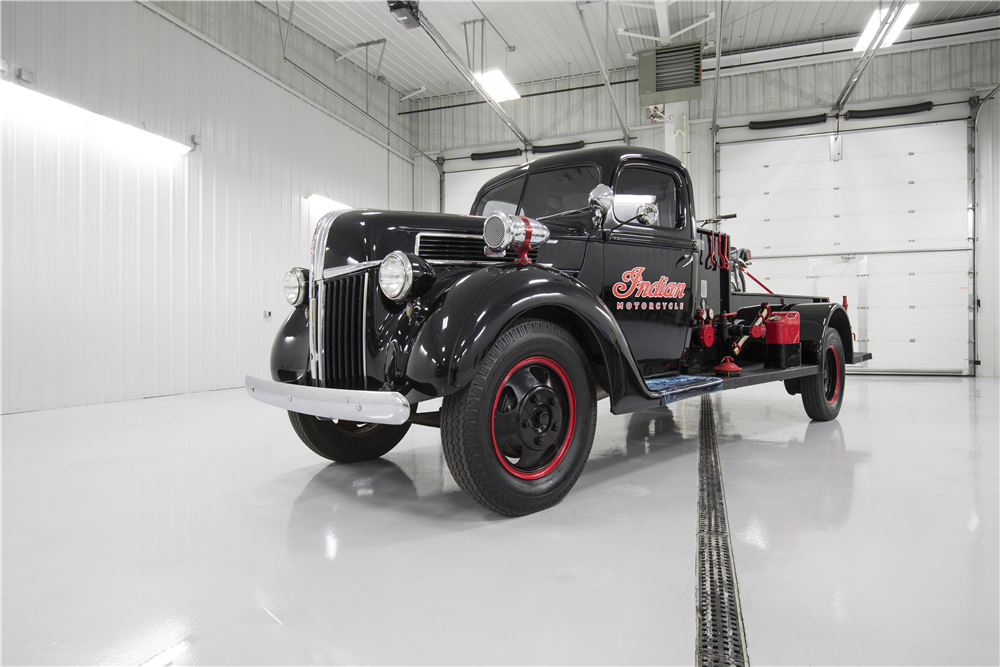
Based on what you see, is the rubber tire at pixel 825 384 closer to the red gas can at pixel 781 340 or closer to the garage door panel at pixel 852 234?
the red gas can at pixel 781 340

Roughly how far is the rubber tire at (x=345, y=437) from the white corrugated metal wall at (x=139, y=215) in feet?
13.6

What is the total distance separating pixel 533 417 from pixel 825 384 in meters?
3.49

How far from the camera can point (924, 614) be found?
1.51 meters

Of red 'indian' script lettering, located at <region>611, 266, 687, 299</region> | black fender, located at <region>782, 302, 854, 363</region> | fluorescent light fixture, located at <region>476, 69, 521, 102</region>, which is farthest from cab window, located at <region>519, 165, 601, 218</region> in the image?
fluorescent light fixture, located at <region>476, 69, 521, 102</region>

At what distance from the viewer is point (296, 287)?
2891 mm

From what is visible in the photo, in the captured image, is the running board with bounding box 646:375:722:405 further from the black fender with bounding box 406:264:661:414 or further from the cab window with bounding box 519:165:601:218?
the cab window with bounding box 519:165:601:218

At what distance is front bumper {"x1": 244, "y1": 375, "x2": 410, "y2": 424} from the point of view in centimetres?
194

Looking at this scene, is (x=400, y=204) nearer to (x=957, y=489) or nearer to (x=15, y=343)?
(x=15, y=343)

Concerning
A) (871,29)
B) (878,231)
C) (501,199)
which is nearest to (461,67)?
(501,199)

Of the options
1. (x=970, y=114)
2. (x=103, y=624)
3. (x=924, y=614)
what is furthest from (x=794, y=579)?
(x=970, y=114)

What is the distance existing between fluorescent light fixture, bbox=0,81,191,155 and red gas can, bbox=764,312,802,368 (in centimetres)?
697

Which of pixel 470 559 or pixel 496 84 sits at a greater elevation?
pixel 496 84

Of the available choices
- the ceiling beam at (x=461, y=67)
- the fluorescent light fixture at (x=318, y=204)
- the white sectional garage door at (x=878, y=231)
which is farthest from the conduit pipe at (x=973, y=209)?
the fluorescent light fixture at (x=318, y=204)

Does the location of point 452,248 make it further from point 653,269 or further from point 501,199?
point 653,269
